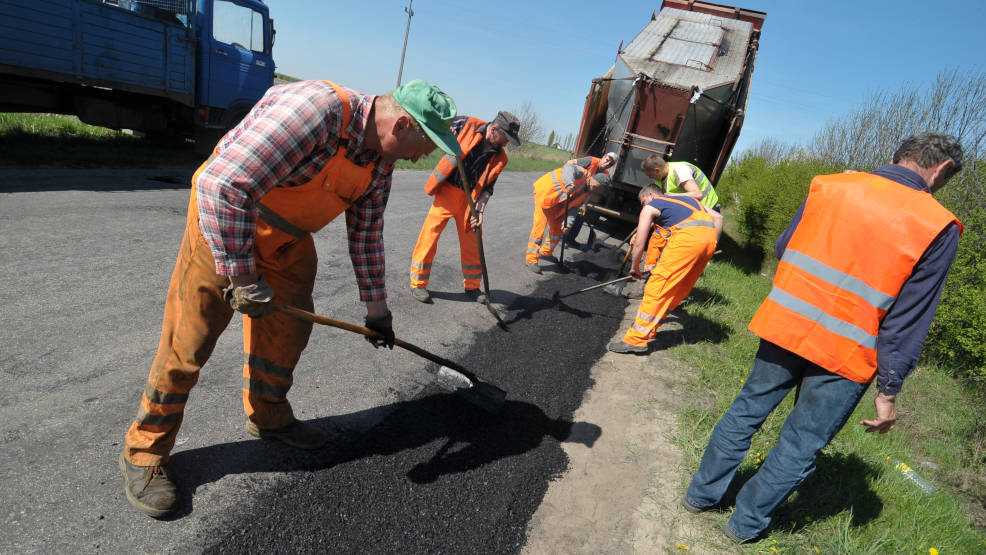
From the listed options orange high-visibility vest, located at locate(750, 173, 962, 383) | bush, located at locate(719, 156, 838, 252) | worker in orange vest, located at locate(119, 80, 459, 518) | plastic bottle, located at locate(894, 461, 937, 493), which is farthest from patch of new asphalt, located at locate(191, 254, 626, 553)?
bush, located at locate(719, 156, 838, 252)

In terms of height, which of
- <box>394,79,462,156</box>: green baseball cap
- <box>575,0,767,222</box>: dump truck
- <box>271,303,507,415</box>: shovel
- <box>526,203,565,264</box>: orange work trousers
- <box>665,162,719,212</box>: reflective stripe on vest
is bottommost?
<box>271,303,507,415</box>: shovel

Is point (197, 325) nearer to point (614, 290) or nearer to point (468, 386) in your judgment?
point (468, 386)

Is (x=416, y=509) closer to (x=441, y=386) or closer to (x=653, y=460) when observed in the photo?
(x=441, y=386)

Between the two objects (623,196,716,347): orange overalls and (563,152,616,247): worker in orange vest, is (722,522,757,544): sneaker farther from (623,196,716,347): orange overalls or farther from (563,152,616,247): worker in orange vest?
(563,152,616,247): worker in orange vest

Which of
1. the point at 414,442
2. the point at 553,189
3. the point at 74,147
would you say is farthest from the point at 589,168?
the point at 74,147

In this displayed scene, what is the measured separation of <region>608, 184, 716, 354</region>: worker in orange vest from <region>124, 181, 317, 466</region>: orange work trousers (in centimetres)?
306

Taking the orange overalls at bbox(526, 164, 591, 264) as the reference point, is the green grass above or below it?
below

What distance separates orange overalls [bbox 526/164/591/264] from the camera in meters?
6.15

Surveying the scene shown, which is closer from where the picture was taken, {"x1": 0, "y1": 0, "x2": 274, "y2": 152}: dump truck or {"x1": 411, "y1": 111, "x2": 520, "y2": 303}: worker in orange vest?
{"x1": 411, "y1": 111, "x2": 520, "y2": 303}: worker in orange vest

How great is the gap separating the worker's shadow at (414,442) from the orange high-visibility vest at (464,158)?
2.13 meters

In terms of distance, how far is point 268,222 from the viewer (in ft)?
5.99

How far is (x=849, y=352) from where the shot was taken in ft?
6.65

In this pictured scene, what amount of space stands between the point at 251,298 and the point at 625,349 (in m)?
3.41

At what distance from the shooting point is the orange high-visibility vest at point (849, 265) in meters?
1.93
